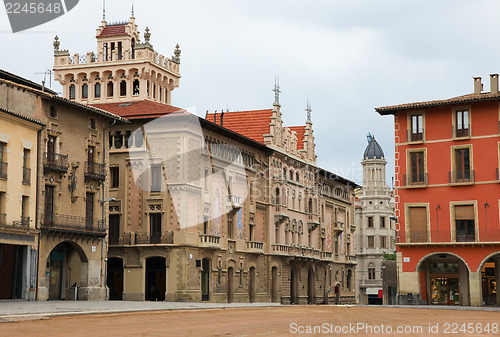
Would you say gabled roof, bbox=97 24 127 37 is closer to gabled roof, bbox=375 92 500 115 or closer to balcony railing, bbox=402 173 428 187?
gabled roof, bbox=375 92 500 115

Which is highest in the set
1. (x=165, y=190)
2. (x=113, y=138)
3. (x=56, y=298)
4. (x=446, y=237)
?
(x=113, y=138)

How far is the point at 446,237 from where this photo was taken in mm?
58969

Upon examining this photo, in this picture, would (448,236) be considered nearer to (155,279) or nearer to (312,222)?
(155,279)

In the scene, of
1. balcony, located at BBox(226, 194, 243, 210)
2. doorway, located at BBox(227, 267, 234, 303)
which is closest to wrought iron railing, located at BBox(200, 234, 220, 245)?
balcony, located at BBox(226, 194, 243, 210)

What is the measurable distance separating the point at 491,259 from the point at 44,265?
32.1m

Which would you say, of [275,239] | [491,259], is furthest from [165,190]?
[491,259]

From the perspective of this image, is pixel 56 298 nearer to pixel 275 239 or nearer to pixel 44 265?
pixel 44 265

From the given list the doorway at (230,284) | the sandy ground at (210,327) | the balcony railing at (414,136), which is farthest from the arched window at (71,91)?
the sandy ground at (210,327)

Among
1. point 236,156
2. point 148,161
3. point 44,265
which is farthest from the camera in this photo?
point 236,156

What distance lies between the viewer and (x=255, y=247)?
243 ft

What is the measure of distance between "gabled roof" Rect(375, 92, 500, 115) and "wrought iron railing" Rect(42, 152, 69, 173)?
24579 millimetres

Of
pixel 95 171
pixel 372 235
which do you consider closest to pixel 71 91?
pixel 95 171

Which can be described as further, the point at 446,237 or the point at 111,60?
the point at 111,60

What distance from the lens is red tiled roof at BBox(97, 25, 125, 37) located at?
257 ft
